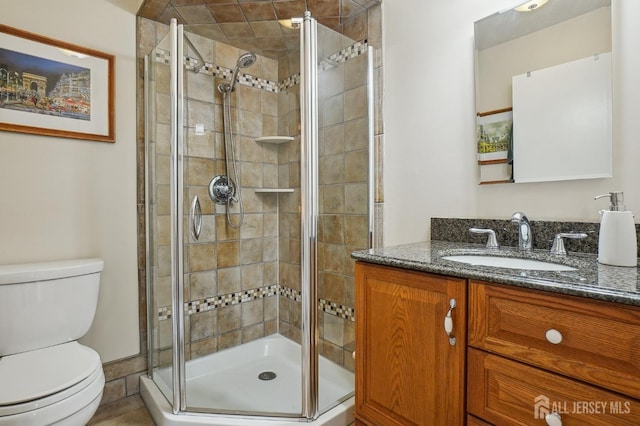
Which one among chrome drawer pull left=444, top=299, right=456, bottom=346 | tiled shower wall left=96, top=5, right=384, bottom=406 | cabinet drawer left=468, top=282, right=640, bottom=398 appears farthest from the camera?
tiled shower wall left=96, top=5, right=384, bottom=406

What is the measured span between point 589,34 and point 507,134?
1.35 ft

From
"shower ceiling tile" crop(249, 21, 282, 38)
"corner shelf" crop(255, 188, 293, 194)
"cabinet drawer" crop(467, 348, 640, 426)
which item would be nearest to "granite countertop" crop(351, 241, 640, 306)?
"cabinet drawer" crop(467, 348, 640, 426)

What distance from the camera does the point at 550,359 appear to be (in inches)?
30.9

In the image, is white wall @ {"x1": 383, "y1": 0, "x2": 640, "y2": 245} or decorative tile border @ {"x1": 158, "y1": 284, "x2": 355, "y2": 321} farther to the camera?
decorative tile border @ {"x1": 158, "y1": 284, "x2": 355, "y2": 321}

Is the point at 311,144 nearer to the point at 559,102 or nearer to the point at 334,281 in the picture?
the point at 334,281

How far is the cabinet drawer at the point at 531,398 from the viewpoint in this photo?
71 centimetres

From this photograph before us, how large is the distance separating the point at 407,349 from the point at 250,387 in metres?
1.12

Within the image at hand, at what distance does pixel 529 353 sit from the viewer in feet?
2.69

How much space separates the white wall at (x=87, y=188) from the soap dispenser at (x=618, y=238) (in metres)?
2.15

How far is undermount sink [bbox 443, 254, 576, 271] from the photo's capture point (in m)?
1.10

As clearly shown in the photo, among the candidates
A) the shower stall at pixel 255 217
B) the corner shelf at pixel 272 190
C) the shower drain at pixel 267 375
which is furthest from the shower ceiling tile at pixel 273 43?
the shower drain at pixel 267 375

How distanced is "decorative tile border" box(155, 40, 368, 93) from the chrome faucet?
1.06m

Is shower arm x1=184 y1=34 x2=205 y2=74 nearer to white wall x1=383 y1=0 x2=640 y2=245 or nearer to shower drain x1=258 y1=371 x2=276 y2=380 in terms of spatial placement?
white wall x1=383 y1=0 x2=640 y2=245

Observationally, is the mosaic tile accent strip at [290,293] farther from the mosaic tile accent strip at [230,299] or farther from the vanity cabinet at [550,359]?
the vanity cabinet at [550,359]
